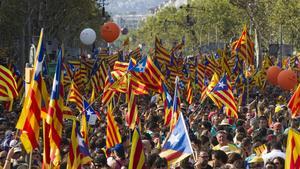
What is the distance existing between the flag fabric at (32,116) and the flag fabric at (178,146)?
151 centimetres

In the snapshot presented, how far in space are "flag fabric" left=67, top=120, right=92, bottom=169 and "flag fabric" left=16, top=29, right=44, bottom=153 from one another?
1.38ft

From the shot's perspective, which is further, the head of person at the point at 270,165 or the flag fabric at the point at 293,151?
the head of person at the point at 270,165

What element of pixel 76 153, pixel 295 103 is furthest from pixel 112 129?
pixel 295 103

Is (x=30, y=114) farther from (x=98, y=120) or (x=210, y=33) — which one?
(x=210, y=33)

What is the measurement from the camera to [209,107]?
72.9ft

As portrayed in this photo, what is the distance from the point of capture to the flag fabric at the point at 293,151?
8711 millimetres

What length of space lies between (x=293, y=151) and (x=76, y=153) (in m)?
2.79

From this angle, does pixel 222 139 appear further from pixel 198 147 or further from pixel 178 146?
pixel 178 146

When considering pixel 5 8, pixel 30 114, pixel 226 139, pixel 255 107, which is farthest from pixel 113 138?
pixel 5 8

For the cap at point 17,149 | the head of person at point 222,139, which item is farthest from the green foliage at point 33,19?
the head of person at point 222,139

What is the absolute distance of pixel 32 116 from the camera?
10516mm

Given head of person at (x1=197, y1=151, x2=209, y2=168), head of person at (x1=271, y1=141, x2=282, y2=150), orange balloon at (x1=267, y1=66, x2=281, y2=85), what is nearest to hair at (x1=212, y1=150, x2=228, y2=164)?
head of person at (x1=197, y1=151, x2=209, y2=168)

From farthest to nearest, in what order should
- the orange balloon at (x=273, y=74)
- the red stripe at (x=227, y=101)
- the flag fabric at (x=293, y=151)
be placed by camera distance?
the orange balloon at (x=273, y=74)
the red stripe at (x=227, y=101)
the flag fabric at (x=293, y=151)

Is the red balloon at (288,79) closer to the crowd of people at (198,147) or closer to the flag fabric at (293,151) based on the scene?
the crowd of people at (198,147)
